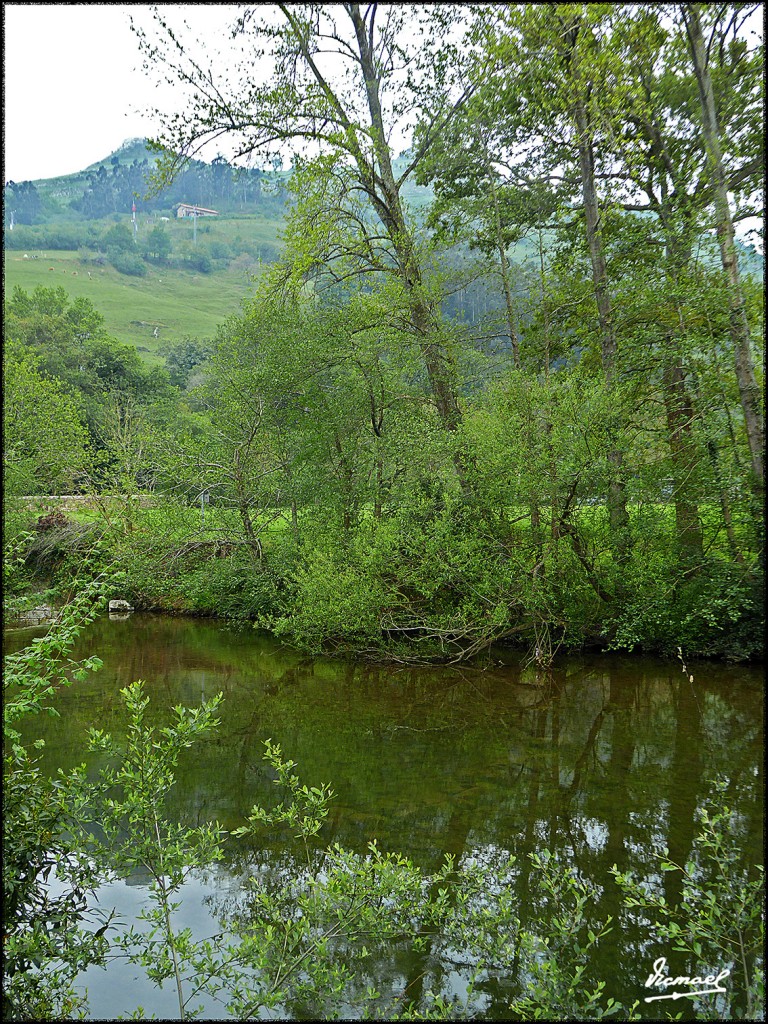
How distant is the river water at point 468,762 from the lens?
564 cm

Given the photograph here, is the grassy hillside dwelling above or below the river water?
above

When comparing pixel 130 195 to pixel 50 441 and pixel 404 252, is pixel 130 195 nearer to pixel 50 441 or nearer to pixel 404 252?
pixel 50 441

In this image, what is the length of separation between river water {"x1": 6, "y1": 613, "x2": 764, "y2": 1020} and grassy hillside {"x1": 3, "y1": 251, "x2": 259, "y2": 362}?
233 ft

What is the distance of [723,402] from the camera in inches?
434

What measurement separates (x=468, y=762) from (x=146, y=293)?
113 meters

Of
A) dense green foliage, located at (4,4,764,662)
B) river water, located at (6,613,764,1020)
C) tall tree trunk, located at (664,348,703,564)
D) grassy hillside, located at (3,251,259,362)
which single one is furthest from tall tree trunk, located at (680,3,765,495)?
grassy hillside, located at (3,251,259,362)

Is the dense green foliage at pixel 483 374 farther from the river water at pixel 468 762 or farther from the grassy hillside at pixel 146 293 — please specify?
the grassy hillside at pixel 146 293

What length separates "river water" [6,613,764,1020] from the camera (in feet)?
18.5

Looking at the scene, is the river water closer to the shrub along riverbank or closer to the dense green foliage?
the shrub along riverbank

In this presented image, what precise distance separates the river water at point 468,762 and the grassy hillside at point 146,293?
71.1m

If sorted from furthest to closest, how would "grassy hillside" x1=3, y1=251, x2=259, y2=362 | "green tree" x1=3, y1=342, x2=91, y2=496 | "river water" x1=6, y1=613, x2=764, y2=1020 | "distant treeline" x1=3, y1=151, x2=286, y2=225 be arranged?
1. "distant treeline" x1=3, y1=151, x2=286, y2=225
2. "grassy hillside" x1=3, y1=251, x2=259, y2=362
3. "green tree" x1=3, y1=342, x2=91, y2=496
4. "river water" x1=6, y1=613, x2=764, y2=1020

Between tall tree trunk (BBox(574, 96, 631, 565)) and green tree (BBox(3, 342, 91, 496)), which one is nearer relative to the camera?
tall tree trunk (BBox(574, 96, 631, 565))

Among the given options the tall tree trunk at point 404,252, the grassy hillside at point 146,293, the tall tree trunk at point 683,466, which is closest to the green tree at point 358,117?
the tall tree trunk at point 404,252

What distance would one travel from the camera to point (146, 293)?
362 ft
